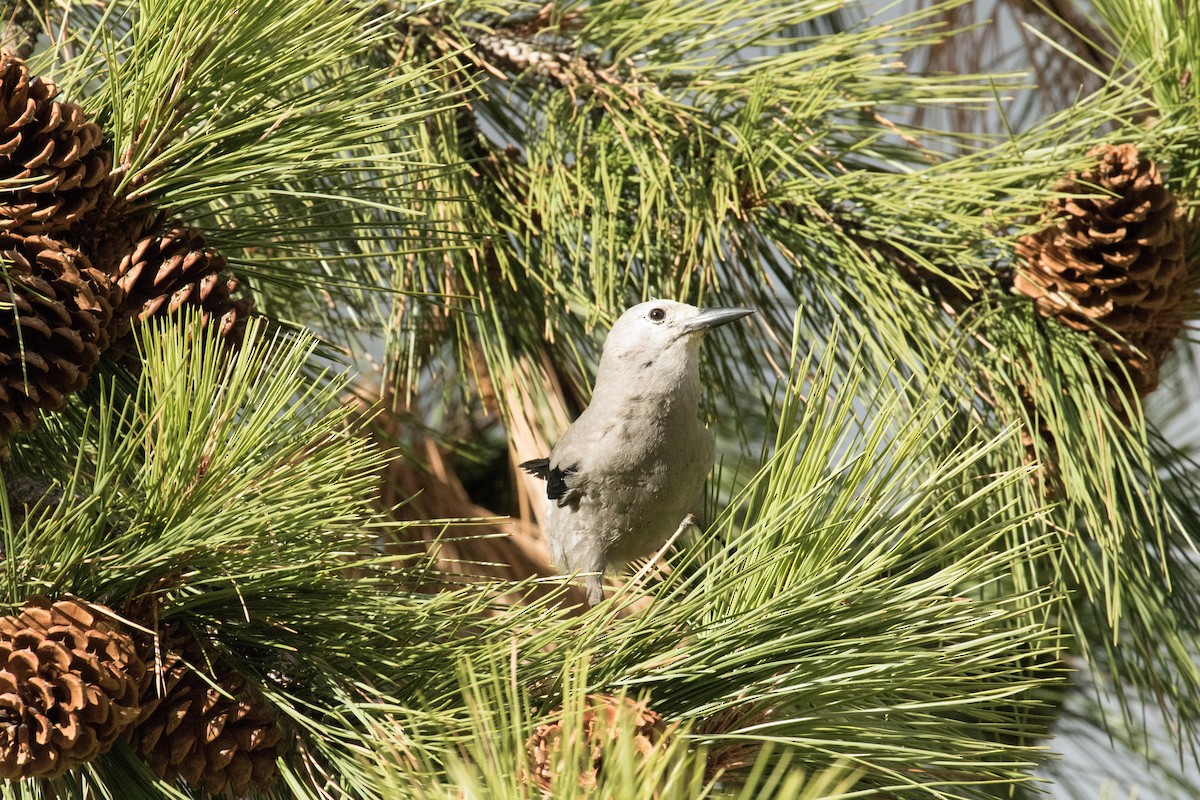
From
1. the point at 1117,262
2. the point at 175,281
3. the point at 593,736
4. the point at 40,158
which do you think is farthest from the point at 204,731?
the point at 1117,262

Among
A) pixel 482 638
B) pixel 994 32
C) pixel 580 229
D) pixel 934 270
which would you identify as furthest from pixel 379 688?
pixel 994 32

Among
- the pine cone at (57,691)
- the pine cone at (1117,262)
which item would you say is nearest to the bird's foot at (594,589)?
the pine cone at (1117,262)

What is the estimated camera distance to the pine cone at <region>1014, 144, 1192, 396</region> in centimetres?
157

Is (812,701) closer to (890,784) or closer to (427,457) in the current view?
(890,784)

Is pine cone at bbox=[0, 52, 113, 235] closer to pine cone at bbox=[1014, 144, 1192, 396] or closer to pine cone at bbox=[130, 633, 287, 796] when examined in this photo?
pine cone at bbox=[130, 633, 287, 796]

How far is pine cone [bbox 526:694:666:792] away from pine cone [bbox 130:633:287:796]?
249 mm

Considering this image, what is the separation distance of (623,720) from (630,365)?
113 centimetres

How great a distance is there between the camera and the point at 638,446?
1.89 metres

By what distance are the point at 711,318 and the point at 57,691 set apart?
1.15m

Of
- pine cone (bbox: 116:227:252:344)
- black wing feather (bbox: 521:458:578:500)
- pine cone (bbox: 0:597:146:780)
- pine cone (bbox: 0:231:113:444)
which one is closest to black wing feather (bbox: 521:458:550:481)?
black wing feather (bbox: 521:458:578:500)

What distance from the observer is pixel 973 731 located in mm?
1841

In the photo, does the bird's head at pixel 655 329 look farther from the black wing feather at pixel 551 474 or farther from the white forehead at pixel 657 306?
the black wing feather at pixel 551 474

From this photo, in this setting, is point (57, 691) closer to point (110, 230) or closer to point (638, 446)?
point (110, 230)

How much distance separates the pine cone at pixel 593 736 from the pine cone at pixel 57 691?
0.34 meters
